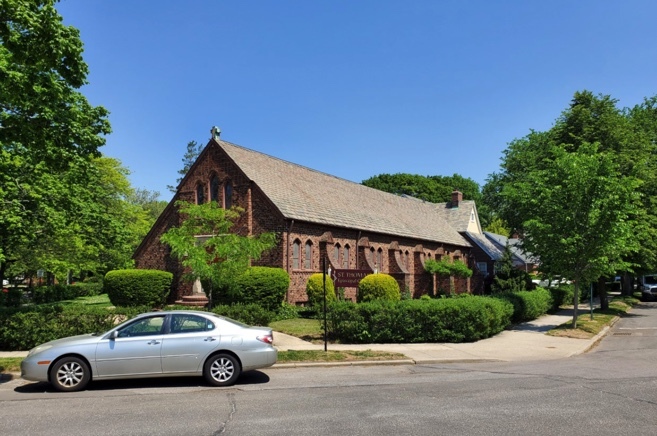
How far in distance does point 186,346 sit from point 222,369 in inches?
32.0

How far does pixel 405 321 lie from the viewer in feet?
51.1

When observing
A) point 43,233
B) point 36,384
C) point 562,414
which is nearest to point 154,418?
point 36,384

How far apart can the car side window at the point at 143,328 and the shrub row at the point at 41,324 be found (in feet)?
17.5

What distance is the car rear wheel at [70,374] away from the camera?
361 inches

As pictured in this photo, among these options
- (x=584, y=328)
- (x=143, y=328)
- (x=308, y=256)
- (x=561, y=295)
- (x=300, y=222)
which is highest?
(x=300, y=222)

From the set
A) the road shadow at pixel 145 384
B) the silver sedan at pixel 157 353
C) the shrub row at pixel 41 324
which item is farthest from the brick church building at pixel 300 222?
the silver sedan at pixel 157 353

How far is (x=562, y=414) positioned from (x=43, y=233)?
24248 millimetres

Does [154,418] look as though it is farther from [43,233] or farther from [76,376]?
[43,233]

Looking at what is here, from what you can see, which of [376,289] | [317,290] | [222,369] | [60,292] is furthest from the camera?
[60,292]

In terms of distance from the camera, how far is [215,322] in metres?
9.90

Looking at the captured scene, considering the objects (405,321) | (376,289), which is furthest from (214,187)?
(405,321)

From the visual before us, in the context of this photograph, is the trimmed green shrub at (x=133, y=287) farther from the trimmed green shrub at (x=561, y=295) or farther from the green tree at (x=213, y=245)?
the trimmed green shrub at (x=561, y=295)

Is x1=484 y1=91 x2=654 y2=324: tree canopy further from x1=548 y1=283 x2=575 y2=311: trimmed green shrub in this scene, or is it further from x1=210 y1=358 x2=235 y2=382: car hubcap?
x1=210 y1=358 x2=235 y2=382: car hubcap

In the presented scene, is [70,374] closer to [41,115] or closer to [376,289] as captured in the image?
[41,115]
